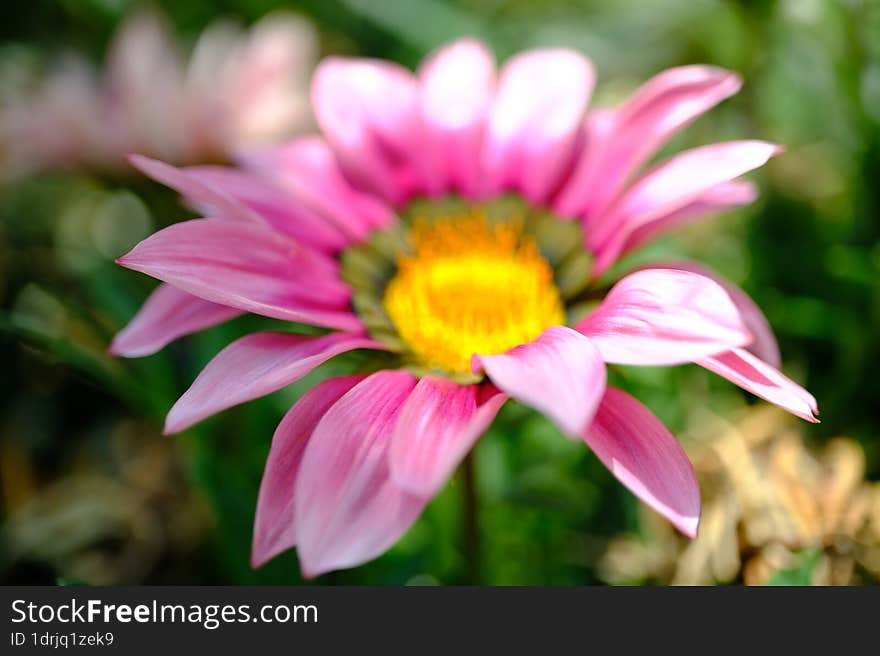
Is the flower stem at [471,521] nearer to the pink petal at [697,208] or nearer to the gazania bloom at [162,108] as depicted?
the pink petal at [697,208]

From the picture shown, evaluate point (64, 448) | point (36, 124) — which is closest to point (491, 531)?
point (64, 448)

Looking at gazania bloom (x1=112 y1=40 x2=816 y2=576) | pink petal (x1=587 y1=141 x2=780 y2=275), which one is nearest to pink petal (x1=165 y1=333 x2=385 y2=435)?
gazania bloom (x1=112 y1=40 x2=816 y2=576)

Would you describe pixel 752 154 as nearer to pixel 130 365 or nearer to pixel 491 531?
pixel 491 531

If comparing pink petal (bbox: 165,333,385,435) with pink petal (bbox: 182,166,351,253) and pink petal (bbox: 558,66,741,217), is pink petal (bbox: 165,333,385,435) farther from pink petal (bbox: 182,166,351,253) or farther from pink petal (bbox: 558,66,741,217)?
pink petal (bbox: 558,66,741,217)

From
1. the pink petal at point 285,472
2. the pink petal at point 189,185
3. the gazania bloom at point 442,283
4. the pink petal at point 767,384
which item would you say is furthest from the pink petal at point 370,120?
the pink petal at point 767,384

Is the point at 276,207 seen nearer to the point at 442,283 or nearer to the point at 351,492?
the point at 442,283

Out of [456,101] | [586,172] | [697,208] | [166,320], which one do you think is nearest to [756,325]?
[697,208]
